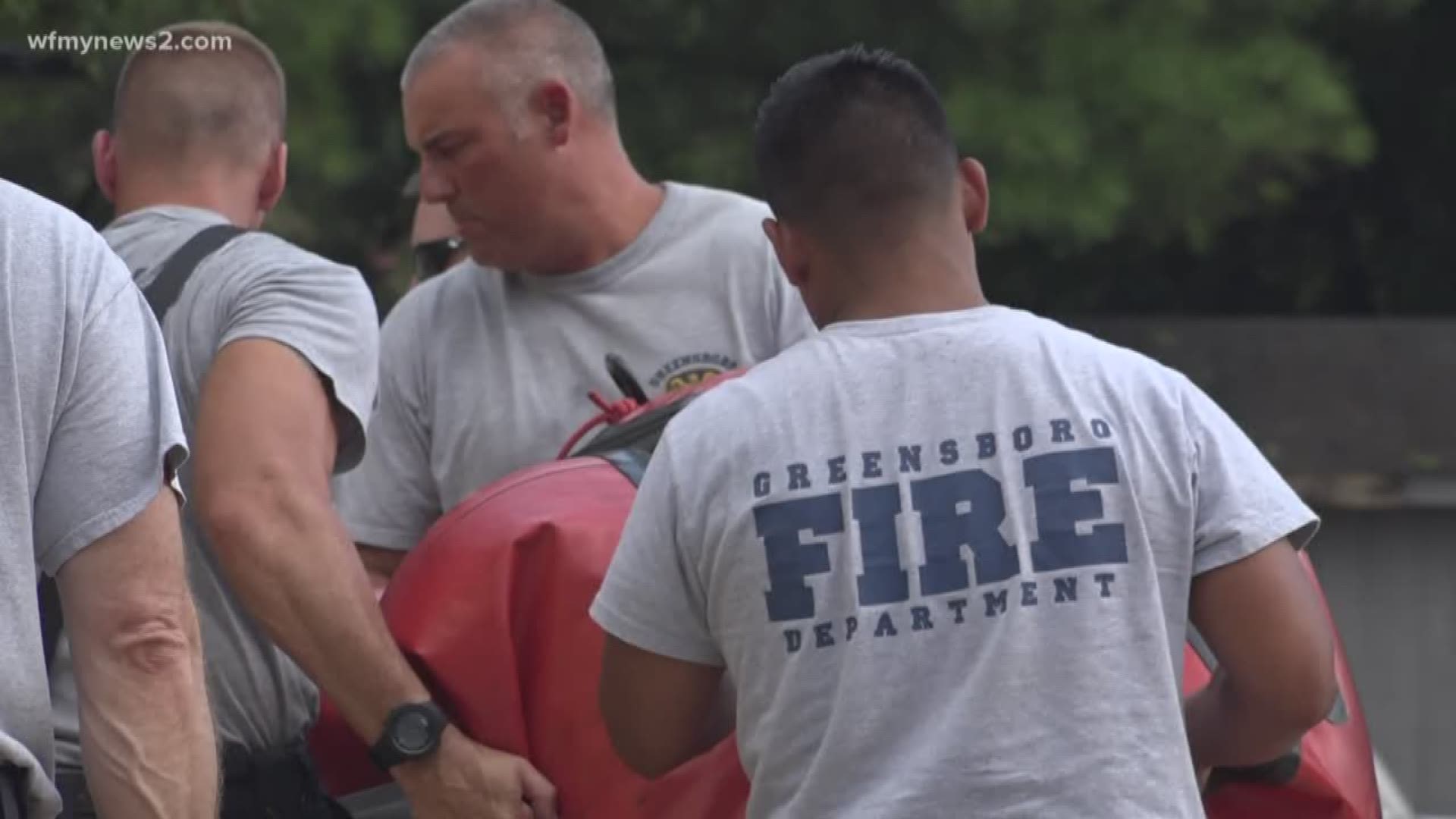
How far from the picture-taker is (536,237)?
13.2 feet

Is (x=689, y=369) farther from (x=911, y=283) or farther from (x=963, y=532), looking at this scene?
(x=963, y=532)

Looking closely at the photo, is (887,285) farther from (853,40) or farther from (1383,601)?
(1383,601)

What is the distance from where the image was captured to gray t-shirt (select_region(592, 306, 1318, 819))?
262 centimetres

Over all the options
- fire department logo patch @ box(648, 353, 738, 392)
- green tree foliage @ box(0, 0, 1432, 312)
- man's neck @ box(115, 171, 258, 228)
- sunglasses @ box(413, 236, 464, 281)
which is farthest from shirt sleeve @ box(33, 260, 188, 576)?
green tree foliage @ box(0, 0, 1432, 312)

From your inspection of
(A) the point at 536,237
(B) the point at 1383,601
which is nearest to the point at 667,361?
(A) the point at 536,237

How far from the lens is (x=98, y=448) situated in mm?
2637

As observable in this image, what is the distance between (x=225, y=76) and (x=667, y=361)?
2.46ft

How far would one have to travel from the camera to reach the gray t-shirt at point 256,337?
11.4ft

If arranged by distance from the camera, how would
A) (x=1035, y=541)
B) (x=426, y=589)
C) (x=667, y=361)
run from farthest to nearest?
(x=667, y=361) < (x=426, y=589) < (x=1035, y=541)

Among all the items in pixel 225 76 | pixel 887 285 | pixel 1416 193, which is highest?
pixel 225 76

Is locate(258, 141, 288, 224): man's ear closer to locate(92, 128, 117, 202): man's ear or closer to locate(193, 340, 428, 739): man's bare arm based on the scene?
locate(92, 128, 117, 202): man's ear

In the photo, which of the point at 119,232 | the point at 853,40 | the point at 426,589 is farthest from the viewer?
the point at 853,40

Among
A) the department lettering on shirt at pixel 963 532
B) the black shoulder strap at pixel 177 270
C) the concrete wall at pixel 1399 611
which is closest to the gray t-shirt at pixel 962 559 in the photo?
the department lettering on shirt at pixel 963 532

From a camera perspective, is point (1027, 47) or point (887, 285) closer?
point (887, 285)
